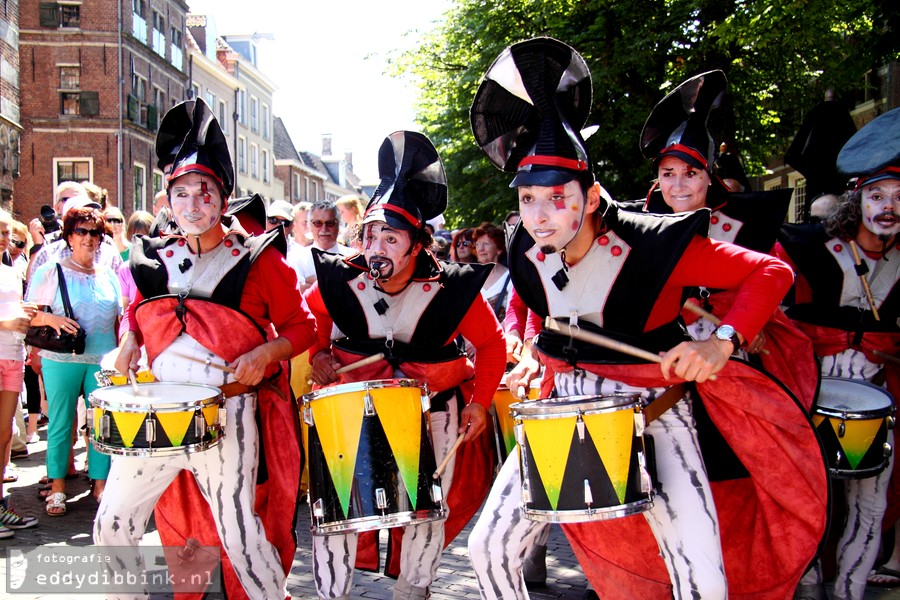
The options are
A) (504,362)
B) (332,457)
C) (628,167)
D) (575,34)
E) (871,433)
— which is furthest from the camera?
(628,167)

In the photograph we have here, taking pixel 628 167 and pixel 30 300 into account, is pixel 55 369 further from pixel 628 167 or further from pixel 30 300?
pixel 628 167

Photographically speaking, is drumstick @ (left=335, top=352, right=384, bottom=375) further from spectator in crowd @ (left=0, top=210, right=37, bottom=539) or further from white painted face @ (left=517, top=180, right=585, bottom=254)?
spectator in crowd @ (left=0, top=210, right=37, bottom=539)

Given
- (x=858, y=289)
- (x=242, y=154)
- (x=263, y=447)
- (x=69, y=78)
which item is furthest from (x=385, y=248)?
(x=242, y=154)

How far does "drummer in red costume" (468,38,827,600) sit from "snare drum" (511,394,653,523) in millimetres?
218

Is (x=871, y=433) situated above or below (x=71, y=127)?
below

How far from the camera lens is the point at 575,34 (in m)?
15.9

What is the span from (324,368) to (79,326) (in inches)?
126

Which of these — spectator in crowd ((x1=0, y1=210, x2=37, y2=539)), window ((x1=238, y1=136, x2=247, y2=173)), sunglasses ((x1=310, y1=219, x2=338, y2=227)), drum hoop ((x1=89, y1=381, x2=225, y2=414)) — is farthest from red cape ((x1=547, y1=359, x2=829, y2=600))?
window ((x1=238, y1=136, x2=247, y2=173))

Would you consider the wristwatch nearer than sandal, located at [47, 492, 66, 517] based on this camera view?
Yes

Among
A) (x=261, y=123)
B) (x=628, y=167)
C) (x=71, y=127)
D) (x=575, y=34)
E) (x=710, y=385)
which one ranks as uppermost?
(x=261, y=123)

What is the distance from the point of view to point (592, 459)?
319 cm

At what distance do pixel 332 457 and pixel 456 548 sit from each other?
8.71 ft

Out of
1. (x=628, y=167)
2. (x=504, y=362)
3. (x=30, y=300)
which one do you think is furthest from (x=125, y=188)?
(x=504, y=362)

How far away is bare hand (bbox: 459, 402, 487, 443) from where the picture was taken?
4.65m
